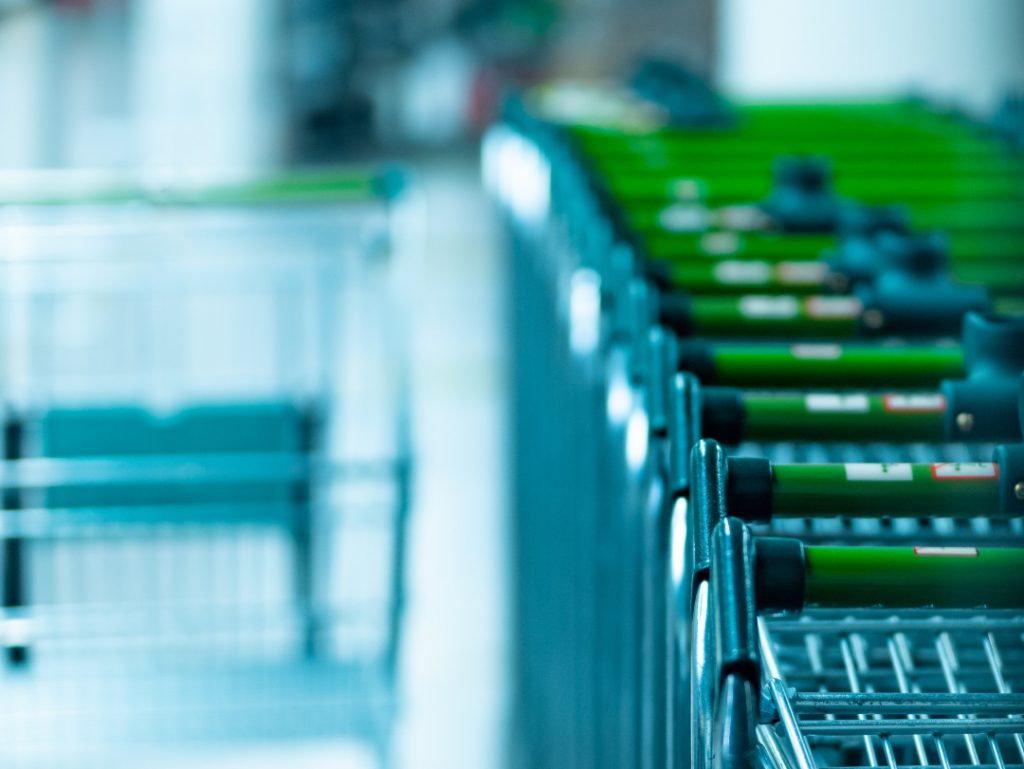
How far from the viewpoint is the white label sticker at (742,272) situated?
1.95 m

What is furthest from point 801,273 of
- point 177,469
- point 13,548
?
point 13,548

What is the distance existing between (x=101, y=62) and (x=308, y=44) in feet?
8.05

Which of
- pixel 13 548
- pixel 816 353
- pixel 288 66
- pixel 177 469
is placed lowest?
pixel 13 548

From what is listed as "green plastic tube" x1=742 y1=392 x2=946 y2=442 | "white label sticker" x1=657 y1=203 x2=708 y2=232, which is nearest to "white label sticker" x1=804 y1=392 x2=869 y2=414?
"green plastic tube" x1=742 y1=392 x2=946 y2=442

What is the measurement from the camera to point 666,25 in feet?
51.9

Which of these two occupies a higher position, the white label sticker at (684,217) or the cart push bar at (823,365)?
the white label sticker at (684,217)

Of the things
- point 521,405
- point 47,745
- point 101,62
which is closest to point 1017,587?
point 521,405

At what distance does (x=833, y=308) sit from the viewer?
1.77 meters

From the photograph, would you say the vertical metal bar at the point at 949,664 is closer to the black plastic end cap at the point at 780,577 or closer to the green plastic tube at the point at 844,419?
the green plastic tube at the point at 844,419

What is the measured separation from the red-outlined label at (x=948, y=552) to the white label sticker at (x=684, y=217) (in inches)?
50.4

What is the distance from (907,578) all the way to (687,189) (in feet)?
5.27

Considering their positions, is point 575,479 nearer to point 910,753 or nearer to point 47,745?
point 910,753

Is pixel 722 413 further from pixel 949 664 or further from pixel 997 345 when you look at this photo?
pixel 949 664

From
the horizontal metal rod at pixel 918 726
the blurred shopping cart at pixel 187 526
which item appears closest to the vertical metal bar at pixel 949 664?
the horizontal metal rod at pixel 918 726
